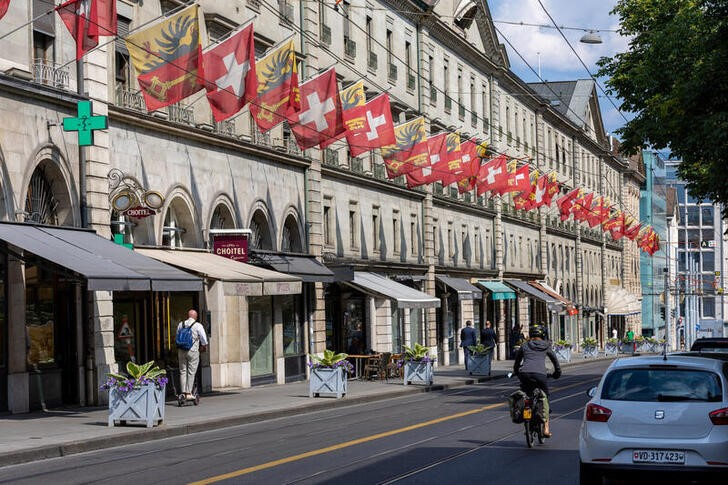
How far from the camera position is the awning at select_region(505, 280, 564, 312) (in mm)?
66625

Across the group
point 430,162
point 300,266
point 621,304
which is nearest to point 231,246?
point 300,266

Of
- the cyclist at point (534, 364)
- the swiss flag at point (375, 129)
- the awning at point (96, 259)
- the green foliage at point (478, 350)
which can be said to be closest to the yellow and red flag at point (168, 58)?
the awning at point (96, 259)

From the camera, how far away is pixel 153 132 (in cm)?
2858

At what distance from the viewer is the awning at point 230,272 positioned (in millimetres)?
26948

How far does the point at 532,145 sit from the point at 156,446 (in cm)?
5950

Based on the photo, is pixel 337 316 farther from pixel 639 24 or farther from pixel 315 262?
pixel 639 24

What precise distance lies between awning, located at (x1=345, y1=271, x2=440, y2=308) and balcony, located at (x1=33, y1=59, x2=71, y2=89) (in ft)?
52.7

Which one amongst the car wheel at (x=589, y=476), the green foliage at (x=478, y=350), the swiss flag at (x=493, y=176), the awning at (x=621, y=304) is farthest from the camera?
the awning at (x=621, y=304)

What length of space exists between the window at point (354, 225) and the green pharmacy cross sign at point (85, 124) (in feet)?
62.6

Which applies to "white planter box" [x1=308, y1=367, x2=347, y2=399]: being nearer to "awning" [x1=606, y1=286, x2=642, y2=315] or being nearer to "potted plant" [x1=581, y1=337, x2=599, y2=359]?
"potted plant" [x1=581, y1=337, x2=599, y2=359]

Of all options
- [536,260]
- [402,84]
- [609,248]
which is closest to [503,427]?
Result: [402,84]

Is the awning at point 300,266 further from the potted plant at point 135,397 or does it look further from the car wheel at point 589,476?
the car wheel at point 589,476

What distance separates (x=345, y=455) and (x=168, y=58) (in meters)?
10.4

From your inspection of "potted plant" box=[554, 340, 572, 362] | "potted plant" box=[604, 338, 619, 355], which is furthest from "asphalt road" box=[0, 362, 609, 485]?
"potted plant" box=[604, 338, 619, 355]
